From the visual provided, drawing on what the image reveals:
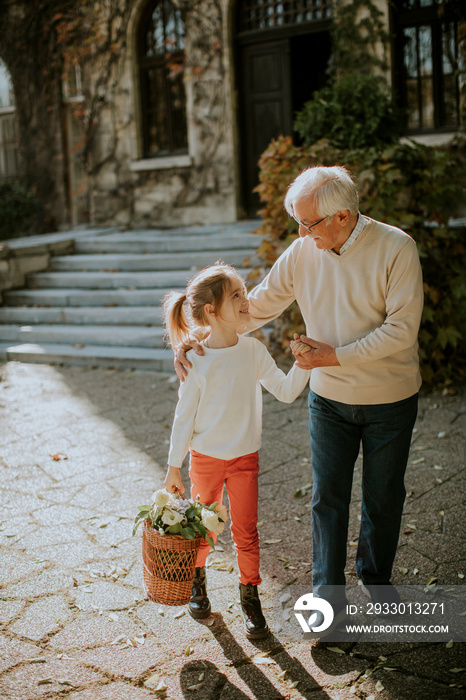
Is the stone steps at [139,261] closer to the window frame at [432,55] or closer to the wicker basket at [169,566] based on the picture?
the window frame at [432,55]

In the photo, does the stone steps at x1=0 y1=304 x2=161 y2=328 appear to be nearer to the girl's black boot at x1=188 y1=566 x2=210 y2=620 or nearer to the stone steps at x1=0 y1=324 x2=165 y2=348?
the stone steps at x1=0 y1=324 x2=165 y2=348

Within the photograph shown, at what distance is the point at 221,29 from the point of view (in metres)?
10.3

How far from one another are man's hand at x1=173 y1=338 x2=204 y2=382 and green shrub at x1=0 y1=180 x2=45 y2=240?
11.0 metres

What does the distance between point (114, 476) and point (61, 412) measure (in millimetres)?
1566

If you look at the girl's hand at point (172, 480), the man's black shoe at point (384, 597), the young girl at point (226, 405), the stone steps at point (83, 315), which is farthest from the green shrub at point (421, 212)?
the girl's hand at point (172, 480)

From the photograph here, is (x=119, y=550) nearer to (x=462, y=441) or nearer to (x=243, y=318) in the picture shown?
(x=243, y=318)

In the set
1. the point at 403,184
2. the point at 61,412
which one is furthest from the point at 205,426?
the point at 403,184

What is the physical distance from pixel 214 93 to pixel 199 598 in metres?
9.18

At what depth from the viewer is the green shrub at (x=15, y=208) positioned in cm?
1277

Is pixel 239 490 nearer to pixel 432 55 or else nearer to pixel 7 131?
pixel 432 55

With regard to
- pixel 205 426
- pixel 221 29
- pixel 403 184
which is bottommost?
pixel 205 426

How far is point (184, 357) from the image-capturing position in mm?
2719

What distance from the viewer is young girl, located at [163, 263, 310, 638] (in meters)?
2.68

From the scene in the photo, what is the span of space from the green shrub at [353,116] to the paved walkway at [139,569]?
4.12 meters
